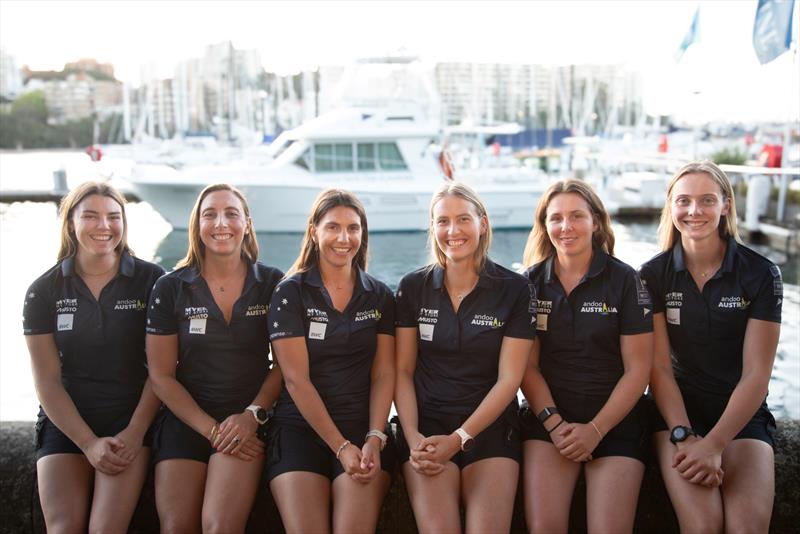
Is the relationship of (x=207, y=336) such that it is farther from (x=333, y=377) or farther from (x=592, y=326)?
(x=592, y=326)

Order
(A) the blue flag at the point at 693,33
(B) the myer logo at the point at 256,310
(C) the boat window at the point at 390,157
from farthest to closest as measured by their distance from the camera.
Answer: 1. (C) the boat window at the point at 390,157
2. (A) the blue flag at the point at 693,33
3. (B) the myer logo at the point at 256,310

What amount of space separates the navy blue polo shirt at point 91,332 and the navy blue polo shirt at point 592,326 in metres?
1.67

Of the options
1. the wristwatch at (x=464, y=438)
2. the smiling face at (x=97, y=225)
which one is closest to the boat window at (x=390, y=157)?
the smiling face at (x=97, y=225)

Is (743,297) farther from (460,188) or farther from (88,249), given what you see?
(88,249)

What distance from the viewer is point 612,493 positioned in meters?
2.65

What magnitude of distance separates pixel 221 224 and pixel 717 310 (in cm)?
205

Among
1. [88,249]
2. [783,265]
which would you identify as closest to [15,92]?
[783,265]

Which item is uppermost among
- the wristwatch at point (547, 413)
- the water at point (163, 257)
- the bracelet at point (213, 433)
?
the wristwatch at point (547, 413)

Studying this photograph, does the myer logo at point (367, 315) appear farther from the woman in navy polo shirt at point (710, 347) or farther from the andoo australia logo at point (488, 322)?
the woman in navy polo shirt at point (710, 347)

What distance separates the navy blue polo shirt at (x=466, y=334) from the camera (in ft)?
9.55

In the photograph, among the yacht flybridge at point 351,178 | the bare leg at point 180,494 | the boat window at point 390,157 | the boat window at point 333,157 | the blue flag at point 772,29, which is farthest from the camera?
the boat window at point 390,157

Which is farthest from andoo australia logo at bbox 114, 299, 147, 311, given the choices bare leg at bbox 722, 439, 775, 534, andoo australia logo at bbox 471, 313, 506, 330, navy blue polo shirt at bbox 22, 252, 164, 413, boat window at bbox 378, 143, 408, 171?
boat window at bbox 378, 143, 408, 171

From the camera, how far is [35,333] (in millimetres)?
2932

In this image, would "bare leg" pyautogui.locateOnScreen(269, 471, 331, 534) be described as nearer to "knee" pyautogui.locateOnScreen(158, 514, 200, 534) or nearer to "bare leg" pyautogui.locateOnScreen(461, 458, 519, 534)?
"knee" pyautogui.locateOnScreen(158, 514, 200, 534)
